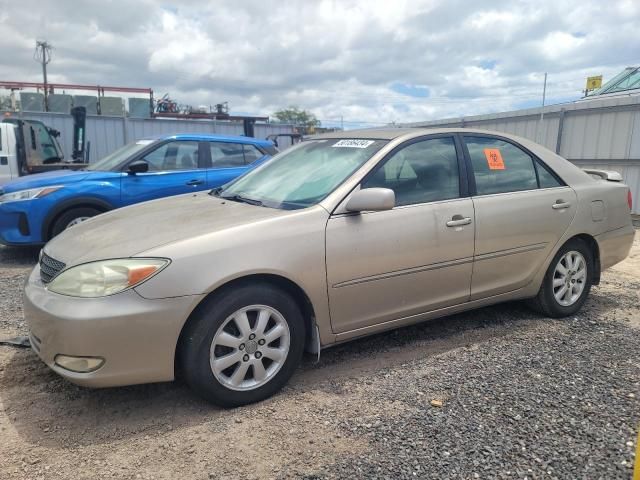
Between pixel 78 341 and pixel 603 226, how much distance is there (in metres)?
4.16

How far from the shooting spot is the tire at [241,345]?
267 centimetres

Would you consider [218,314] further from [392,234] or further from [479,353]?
[479,353]

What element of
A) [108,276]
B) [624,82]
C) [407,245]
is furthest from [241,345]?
[624,82]

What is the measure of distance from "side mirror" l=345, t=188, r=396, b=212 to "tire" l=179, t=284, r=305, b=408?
69 centimetres

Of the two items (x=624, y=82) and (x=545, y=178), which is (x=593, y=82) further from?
(x=545, y=178)

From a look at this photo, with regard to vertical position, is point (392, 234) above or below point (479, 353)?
above

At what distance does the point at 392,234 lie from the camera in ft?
10.6

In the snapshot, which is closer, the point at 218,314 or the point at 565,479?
the point at 565,479

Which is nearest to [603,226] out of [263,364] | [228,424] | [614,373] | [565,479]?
[614,373]

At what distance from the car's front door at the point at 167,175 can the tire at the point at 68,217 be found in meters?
0.45

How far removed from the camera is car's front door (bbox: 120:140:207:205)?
21.2 ft

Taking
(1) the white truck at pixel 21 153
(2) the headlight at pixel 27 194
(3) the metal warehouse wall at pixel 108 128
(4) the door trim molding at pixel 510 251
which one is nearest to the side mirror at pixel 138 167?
(2) the headlight at pixel 27 194

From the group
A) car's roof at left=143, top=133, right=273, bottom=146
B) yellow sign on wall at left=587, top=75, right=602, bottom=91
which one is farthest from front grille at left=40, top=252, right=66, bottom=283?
→ yellow sign on wall at left=587, top=75, right=602, bottom=91

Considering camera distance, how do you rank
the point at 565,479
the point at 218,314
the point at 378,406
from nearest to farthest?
the point at 565,479
the point at 218,314
the point at 378,406
